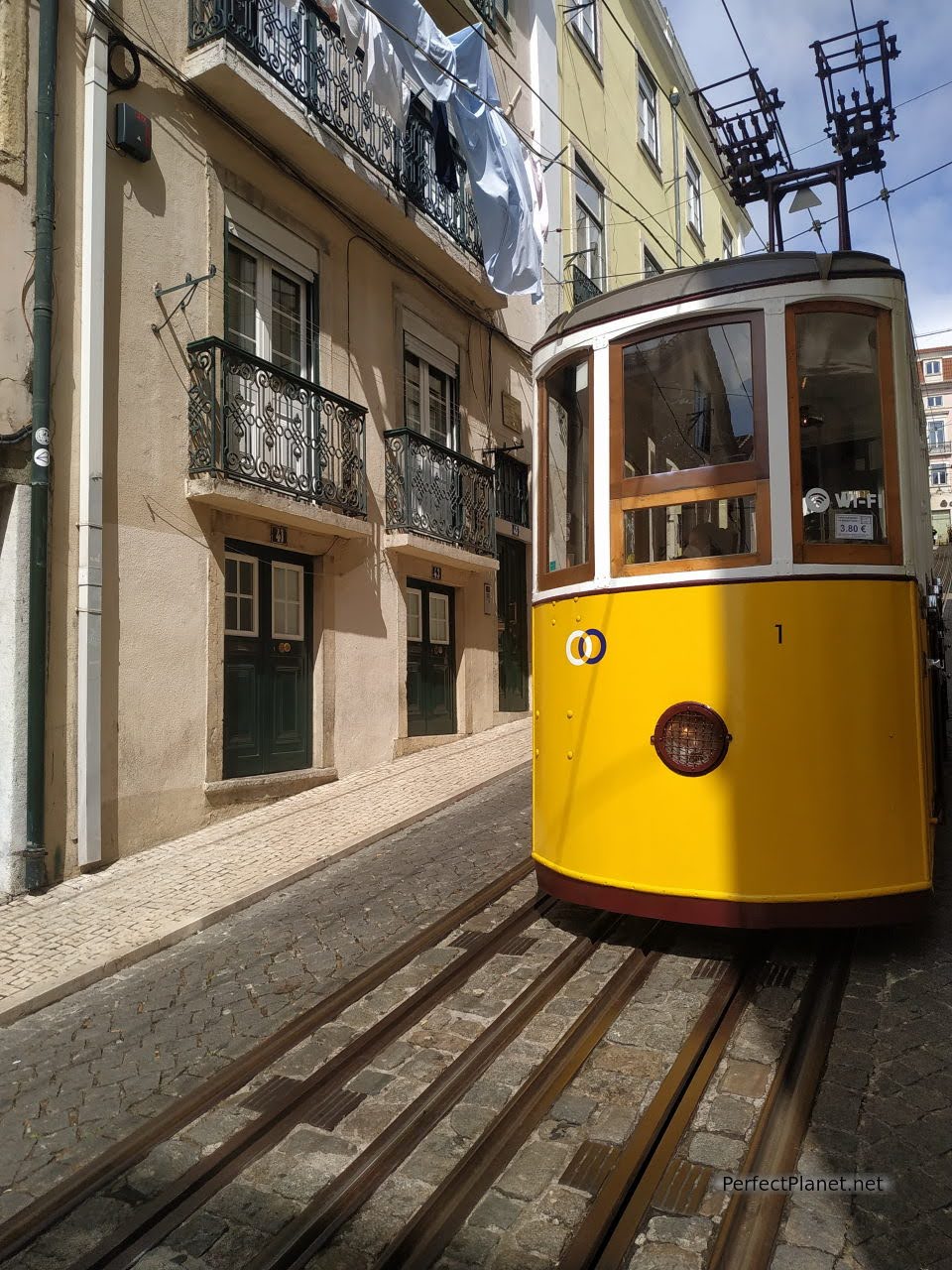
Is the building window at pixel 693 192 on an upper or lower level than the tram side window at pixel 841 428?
upper

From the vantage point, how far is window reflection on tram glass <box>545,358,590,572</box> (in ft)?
14.9

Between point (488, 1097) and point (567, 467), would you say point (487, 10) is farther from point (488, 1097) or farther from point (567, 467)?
point (488, 1097)

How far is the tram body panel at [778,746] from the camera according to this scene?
12.6 ft

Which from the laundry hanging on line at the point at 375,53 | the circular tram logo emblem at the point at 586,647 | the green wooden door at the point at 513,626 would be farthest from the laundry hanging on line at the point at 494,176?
the circular tram logo emblem at the point at 586,647

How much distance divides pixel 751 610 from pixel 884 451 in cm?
97

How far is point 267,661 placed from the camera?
8.59m

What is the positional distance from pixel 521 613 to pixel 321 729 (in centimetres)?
499

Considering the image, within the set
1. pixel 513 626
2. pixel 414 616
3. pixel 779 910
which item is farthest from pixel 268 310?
pixel 779 910

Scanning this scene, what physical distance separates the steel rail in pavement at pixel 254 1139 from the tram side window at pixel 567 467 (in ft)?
6.83

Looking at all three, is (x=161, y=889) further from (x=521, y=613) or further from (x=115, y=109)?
(x=521, y=613)

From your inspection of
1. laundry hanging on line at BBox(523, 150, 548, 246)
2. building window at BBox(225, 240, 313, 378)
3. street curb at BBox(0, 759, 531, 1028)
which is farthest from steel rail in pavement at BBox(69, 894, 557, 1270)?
laundry hanging on line at BBox(523, 150, 548, 246)

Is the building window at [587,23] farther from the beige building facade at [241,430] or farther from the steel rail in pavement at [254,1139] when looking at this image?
the steel rail in pavement at [254,1139]

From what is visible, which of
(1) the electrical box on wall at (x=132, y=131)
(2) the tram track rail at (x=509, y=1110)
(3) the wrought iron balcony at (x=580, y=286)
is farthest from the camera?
(3) the wrought iron balcony at (x=580, y=286)

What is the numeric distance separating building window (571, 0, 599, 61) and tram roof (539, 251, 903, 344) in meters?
13.8
